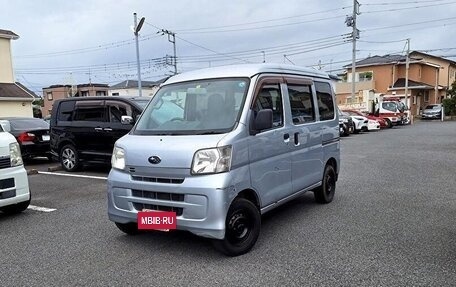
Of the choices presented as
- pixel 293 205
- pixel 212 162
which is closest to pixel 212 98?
pixel 212 162

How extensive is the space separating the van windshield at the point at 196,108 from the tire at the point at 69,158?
17.9 ft

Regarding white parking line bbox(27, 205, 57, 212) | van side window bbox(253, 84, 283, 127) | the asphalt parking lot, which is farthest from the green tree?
white parking line bbox(27, 205, 57, 212)

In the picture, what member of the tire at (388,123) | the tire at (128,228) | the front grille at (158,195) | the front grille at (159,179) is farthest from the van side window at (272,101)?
the tire at (388,123)

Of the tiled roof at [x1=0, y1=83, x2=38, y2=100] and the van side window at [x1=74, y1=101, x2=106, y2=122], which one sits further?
the tiled roof at [x1=0, y1=83, x2=38, y2=100]

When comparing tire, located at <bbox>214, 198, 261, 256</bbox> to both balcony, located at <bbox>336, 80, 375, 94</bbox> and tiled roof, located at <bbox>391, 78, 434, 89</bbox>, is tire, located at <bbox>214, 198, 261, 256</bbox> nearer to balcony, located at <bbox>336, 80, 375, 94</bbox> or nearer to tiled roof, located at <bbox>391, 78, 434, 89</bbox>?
balcony, located at <bbox>336, 80, 375, 94</bbox>

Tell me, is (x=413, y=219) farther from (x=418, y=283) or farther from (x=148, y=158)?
(x=148, y=158)

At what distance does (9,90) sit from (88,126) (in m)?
15.4

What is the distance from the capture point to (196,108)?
14.2 ft

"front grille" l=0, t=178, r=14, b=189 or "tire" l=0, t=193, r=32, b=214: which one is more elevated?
"front grille" l=0, t=178, r=14, b=189

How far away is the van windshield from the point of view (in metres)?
4.07

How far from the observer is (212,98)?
4.31 metres

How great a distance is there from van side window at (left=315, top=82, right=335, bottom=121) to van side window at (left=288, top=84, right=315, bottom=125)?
309 millimetres

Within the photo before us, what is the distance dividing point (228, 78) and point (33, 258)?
2.83 meters

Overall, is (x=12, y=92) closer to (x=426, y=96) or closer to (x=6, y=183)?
(x=6, y=183)
